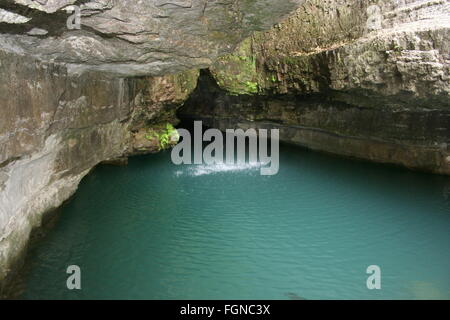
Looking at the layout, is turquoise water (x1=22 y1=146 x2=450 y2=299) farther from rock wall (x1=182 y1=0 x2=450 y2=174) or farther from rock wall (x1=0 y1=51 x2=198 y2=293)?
rock wall (x1=182 y1=0 x2=450 y2=174)

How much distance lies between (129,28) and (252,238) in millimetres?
3940

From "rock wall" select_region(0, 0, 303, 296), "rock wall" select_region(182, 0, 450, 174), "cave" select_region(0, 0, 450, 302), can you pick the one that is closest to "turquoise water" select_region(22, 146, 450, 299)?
"cave" select_region(0, 0, 450, 302)

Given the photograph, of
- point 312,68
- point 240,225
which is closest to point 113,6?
point 240,225

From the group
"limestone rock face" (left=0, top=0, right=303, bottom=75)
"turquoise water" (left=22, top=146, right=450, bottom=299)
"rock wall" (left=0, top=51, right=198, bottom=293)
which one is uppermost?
"limestone rock face" (left=0, top=0, right=303, bottom=75)

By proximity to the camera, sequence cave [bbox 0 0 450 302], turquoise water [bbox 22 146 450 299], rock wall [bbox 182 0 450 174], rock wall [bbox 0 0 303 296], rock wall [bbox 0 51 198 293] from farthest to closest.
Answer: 1. rock wall [bbox 182 0 450 174]
2. turquoise water [bbox 22 146 450 299]
3. cave [bbox 0 0 450 302]
4. rock wall [bbox 0 51 198 293]
5. rock wall [bbox 0 0 303 296]

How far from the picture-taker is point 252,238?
20.3 ft

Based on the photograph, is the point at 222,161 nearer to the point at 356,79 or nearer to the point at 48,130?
the point at 356,79

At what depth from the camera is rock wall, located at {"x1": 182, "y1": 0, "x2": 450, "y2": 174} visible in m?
6.88

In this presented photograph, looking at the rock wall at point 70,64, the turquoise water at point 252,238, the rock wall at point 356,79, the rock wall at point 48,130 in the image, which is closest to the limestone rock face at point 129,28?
the rock wall at point 70,64

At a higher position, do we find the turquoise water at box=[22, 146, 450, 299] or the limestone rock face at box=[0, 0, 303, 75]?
the limestone rock face at box=[0, 0, 303, 75]

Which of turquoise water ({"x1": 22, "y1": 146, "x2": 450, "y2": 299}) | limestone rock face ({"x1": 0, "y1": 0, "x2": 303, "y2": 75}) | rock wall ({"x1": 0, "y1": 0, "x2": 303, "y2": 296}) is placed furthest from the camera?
turquoise water ({"x1": 22, "y1": 146, "x2": 450, "y2": 299})

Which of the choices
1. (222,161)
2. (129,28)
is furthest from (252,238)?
(222,161)

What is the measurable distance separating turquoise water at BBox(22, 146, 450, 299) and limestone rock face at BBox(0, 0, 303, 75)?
2976mm
